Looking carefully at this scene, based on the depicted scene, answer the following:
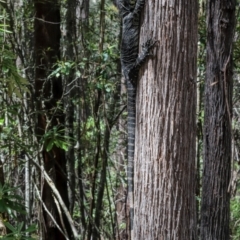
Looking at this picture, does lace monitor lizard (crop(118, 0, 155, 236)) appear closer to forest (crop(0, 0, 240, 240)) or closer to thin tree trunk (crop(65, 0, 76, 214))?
forest (crop(0, 0, 240, 240))

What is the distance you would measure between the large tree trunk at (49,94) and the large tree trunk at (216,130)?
151cm

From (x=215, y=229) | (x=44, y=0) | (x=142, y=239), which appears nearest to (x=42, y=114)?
(x=44, y=0)

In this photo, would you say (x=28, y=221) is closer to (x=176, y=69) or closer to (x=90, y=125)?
(x=90, y=125)

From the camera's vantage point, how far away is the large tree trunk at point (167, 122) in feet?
7.03

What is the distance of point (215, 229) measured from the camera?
444 centimetres

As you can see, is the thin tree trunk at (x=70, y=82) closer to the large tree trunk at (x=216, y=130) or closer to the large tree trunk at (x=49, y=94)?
the large tree trunk at (x=49, y=94)

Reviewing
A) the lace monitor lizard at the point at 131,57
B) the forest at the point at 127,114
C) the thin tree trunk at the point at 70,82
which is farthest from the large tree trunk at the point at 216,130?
the lace monitor lizard at the point at 131,57

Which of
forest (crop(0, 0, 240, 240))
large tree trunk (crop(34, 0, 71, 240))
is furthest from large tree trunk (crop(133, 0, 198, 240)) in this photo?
large tree trunk (crop(34, 0, 71, 240))

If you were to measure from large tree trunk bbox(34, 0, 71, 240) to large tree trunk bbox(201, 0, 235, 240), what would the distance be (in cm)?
151

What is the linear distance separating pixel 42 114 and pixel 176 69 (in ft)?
8.39

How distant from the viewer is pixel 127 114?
122 inches

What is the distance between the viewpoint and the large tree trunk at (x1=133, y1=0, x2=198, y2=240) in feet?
7.03

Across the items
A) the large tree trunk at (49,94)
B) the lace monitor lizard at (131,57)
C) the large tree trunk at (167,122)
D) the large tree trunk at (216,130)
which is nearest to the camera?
the large tree trunk at (167,122)

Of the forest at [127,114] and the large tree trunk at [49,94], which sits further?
the large tree trunk at [49,94]
